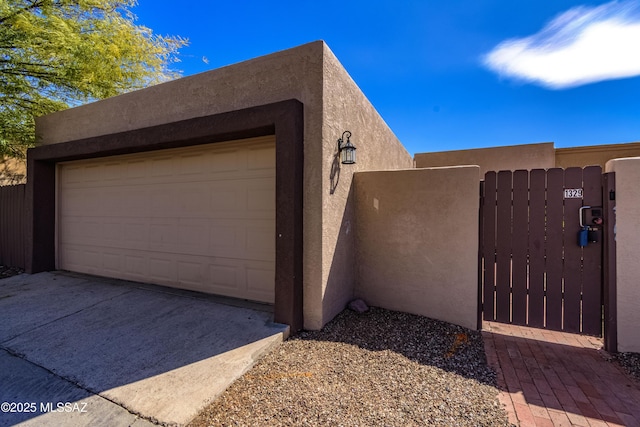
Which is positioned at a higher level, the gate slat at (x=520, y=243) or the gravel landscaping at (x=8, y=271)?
the gate slat at (x=520, y=243)

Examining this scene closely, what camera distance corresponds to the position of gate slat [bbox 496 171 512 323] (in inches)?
141

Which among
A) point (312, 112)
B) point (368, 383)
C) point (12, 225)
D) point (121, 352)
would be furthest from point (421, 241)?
point (12, 225)

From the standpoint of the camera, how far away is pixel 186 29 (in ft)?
28.0

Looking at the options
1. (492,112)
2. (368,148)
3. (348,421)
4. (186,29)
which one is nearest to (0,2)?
(186,29)

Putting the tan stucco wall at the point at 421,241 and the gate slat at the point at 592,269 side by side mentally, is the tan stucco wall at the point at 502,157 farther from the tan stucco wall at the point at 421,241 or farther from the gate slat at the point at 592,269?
the tan stucco wall at the point at 421,241

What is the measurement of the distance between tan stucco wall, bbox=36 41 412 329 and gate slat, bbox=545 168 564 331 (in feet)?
8.22

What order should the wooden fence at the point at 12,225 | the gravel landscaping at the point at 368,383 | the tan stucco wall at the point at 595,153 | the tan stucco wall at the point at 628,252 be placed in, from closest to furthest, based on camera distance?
1. the gravel landscaping at the point at 368,383
2. the tan stucco wall at the point at 628,252
3. the wooden fence at the point at 12,225
4. the tan stucco wall at the point at 595,153

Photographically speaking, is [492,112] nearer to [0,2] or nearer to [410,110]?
[410,110]

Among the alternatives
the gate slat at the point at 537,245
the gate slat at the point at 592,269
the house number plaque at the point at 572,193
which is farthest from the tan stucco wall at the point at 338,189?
the gate slat at the point at 592,269

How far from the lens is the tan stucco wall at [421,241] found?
144 inches

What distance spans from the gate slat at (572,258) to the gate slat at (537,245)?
0.73ft

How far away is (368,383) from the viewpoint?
2.54 m

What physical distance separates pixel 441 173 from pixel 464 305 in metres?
1.80

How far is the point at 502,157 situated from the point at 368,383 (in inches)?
419
